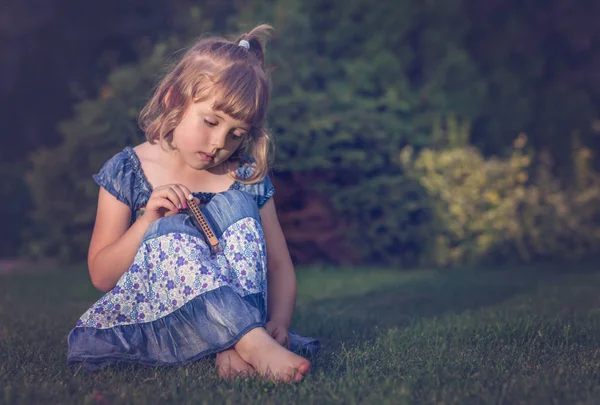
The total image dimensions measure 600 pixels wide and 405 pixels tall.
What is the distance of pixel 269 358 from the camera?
2168 millimetres

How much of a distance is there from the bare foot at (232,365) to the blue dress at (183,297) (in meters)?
0.04

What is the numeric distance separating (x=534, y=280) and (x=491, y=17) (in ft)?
16.7

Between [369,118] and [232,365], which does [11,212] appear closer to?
[369,118]

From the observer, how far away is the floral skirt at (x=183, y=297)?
2.28 metres

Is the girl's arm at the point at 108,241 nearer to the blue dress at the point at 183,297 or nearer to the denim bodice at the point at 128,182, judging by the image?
the denim bodice at the point at 128,182

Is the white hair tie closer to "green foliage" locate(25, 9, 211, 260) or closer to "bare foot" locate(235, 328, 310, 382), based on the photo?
"bare foot" locate(235, 328, 310, 382)

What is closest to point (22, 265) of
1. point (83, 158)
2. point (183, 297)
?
point (83, 158)

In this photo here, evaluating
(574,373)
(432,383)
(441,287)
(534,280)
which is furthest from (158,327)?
(534,280)

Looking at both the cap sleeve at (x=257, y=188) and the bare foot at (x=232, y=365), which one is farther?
the cap sleeve at (x=257, y=188)

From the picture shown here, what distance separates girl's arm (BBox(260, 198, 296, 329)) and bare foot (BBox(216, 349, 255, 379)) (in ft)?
1.33

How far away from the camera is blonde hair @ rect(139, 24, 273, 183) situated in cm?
267

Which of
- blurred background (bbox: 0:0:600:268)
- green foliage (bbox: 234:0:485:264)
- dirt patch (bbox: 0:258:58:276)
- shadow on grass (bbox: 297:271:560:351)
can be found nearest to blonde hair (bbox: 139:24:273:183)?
shadow on grass (bbox: 297:271:560:351)

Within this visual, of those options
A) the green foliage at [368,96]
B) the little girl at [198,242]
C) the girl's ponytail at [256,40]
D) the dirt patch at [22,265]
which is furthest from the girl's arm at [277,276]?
the dirt patch at [22,265]

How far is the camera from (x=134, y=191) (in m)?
2.78
